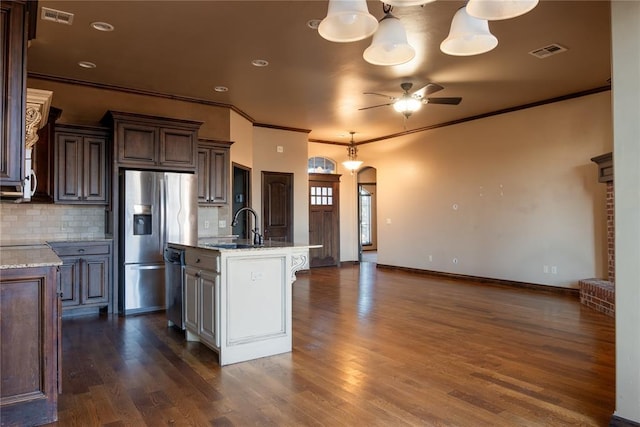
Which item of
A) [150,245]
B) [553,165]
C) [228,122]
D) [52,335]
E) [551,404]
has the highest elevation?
[228,122]

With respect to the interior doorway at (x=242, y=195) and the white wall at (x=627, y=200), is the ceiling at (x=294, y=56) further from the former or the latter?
the white wall at (x=627, y=200)

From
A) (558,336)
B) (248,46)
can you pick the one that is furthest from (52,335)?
(558,336)

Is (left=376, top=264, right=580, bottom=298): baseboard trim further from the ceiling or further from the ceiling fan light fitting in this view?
the ceiling fan light fitting

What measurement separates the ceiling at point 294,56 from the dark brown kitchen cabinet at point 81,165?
31.5 inches

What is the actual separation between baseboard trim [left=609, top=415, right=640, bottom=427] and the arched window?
814cm

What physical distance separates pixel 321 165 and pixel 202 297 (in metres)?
6.91

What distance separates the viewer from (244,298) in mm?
3463

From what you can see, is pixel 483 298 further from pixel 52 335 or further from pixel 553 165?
pixel 52 335

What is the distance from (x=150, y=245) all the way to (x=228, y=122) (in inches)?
102

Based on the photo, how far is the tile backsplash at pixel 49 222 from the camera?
16.5 ft

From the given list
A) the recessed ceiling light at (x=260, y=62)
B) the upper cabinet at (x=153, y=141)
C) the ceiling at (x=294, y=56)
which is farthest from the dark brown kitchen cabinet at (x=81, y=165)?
the recessed ceiling light at (x=260, y=62)

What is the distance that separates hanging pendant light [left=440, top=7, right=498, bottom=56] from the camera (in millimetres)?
2607

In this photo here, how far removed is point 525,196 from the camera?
700 cm

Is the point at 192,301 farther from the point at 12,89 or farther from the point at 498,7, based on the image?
the point at 498,7
